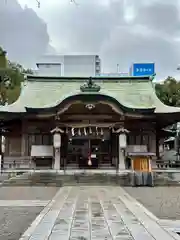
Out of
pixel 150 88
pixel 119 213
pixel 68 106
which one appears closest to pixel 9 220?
pixel 119 213

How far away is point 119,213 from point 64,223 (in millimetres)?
1810

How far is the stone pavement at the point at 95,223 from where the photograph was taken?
6.23 m

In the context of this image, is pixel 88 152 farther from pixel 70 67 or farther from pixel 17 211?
pixel 70 67

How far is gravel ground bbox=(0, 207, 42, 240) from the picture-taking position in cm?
676

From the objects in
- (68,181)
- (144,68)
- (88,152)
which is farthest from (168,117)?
(144,68)

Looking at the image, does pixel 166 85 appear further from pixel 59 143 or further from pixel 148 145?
pixel 59 143

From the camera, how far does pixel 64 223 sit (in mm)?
7348

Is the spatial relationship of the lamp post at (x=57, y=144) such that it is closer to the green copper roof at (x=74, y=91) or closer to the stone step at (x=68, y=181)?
the green copper roof at (x=74, y=91)

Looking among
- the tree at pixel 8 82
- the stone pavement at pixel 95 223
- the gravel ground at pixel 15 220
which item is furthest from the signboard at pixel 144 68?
the gravel ground at pixel 15 220

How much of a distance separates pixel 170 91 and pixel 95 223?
35.7 metres

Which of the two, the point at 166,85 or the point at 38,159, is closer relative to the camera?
the point at 38,159

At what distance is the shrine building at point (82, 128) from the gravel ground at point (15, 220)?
15901 millimetres

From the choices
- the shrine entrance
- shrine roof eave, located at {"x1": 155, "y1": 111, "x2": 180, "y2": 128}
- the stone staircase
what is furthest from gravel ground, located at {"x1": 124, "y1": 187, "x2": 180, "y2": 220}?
the shrine entrance

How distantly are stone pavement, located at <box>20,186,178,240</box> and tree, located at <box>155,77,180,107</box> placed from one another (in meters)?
32.2
